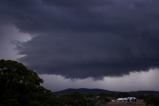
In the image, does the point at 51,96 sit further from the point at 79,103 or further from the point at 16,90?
the point at 79,103

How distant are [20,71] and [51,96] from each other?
13.1 feet

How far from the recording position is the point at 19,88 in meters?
44.3

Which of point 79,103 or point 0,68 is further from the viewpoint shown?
point 79,103

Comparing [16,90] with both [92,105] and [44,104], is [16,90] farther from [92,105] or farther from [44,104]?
[92,105]

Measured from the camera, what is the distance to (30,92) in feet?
147

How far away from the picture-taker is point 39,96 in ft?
148

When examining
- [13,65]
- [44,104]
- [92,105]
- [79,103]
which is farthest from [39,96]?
[92,105]

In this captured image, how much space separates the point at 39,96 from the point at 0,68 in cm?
473

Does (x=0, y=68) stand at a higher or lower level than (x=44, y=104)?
higher

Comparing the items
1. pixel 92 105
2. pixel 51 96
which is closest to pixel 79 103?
pixel 92 105

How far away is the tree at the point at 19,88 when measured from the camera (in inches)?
1740

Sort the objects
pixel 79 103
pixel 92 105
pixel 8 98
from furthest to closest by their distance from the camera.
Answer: pixel 92 105, pixel 79 103, pixel 8 98

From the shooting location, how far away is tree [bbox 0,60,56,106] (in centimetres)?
4419

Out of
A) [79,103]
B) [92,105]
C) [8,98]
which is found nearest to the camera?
[8,98]
